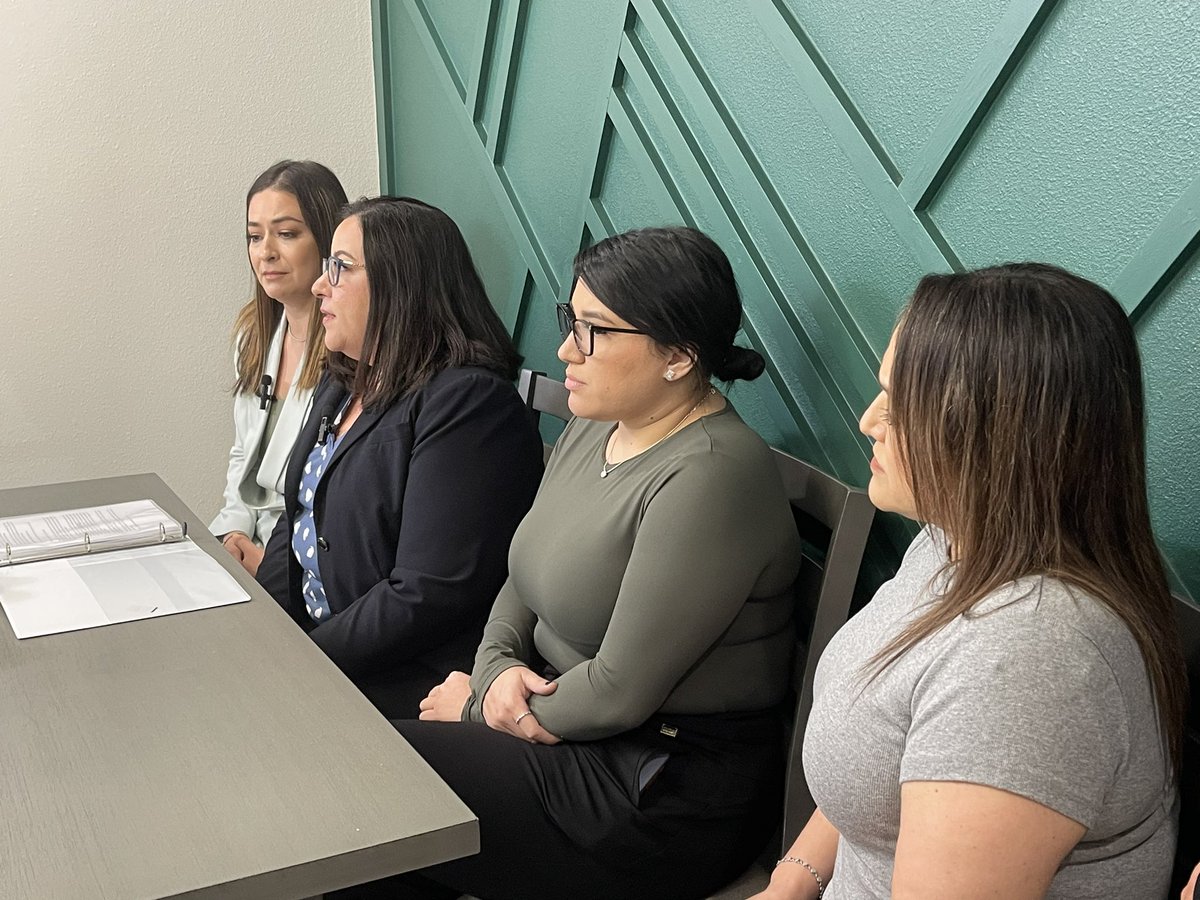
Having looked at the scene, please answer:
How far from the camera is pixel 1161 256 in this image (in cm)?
122

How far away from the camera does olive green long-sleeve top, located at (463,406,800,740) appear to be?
146 cm

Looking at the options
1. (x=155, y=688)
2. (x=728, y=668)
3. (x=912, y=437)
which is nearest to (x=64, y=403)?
(x=155, y=688)

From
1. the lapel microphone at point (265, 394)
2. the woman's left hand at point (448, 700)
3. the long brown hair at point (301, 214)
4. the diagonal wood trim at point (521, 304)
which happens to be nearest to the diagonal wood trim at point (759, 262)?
the diagonal wood trim at point (521, 304)

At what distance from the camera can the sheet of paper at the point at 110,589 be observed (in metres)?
1.49

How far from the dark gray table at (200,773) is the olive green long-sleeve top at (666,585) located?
0.34 metres

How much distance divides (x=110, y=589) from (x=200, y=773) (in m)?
0.56

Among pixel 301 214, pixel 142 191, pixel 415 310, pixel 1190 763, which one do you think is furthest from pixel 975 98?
pixel 142 191

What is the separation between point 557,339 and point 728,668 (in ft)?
3.78

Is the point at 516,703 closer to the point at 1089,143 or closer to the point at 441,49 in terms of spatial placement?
the point at 1089,143

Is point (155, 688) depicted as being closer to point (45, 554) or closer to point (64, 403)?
point (45, 554)

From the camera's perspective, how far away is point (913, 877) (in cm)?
94

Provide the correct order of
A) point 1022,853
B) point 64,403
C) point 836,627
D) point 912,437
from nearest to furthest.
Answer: point 1022,853 < point 912,437 < point 836,627 < point 64,403

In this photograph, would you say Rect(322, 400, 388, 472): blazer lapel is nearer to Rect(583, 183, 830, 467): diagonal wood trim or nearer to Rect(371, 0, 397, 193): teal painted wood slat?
Rect(583, 183, 830, 467): diagonal wood trim

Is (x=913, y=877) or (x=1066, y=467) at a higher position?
(x=1066, y=467)
